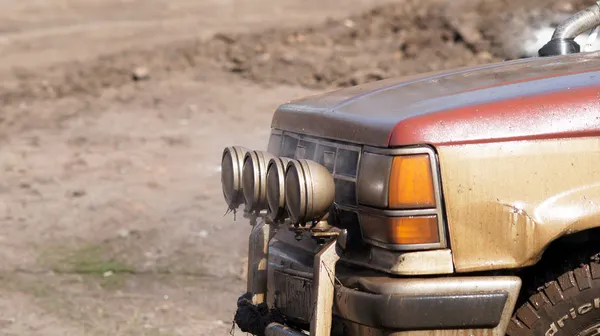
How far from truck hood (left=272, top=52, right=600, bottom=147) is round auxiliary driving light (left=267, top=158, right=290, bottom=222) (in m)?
0.23

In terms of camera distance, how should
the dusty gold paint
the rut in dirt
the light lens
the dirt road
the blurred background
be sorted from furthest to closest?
Result: the rut in dirt
the blurred background
the dirt road
the light lens
the dusty gold paint

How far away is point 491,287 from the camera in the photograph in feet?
10.7

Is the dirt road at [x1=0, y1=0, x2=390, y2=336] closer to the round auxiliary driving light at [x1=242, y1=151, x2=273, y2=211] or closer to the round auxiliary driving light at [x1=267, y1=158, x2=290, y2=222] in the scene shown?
the round auxiliary driving light at [x1=242, y1=151, x2=273, y2=211]

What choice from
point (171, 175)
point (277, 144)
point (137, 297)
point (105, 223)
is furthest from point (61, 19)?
point (277, 144)

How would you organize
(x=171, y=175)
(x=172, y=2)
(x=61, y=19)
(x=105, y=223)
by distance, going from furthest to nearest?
1. (x=172, y=2)
2. (x=61, y=19)
3. (x=171, y=175)
4. (x=105, y=223)

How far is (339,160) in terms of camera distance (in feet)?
11.6

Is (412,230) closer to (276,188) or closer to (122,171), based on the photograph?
(276,188)

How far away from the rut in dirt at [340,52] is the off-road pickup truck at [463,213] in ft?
24.2

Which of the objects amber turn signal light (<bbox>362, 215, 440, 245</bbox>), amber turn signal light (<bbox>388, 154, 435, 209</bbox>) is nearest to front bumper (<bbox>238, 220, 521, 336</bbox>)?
amber turn signal light (<bbox>362, 215, 440, 245</bbox>)

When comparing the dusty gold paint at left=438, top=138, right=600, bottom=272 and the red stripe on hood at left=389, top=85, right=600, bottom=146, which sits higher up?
the red stripe on hood at left=389, top=85, right=600, bottom=146

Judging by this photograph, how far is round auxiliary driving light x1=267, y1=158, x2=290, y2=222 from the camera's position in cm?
348

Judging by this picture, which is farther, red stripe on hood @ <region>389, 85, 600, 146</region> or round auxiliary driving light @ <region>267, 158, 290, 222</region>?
round auxiliary driving light @ <region>267, 158, 290, 222</region>

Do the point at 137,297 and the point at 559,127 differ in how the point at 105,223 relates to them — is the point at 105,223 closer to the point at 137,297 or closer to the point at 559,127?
the point at 137,297

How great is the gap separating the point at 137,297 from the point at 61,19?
800 centimetres
